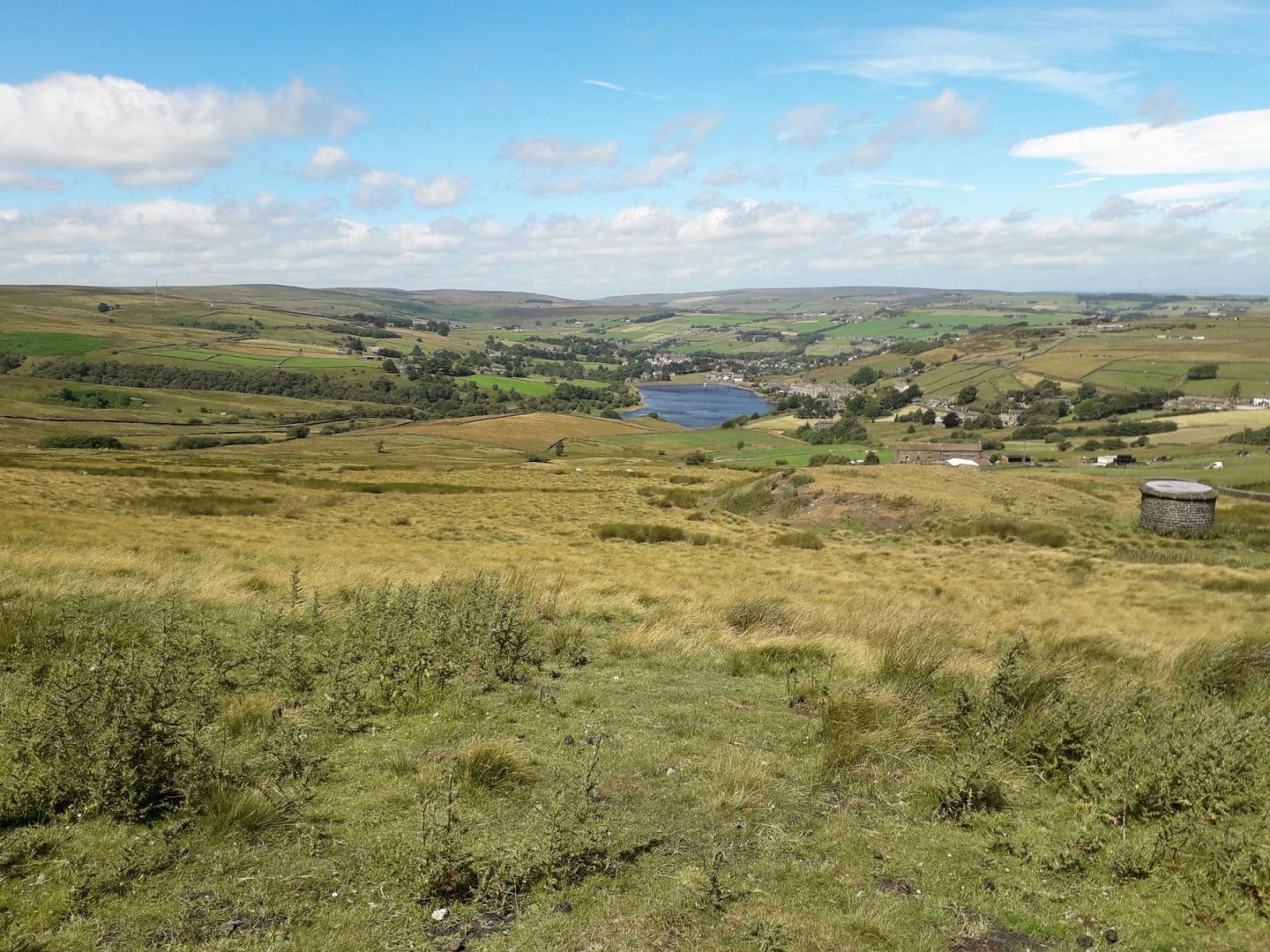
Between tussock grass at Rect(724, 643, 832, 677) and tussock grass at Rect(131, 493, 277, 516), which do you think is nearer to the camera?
tussock grass at Rect(724, 643, 832, 677)

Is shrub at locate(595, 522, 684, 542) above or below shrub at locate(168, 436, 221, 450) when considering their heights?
above

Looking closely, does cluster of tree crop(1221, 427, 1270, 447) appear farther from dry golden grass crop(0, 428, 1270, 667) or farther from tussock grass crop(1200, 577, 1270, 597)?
tussock grass crop(1200, 577, 1270, 597)

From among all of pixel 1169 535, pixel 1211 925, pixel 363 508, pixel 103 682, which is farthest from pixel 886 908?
pixel 1169 535

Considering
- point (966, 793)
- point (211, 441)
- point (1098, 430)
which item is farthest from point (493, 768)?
point (1098, 430)

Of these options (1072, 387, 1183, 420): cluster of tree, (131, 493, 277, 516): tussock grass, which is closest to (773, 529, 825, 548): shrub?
(131, 493, 277, 516): tussock grass

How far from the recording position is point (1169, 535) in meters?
35.6

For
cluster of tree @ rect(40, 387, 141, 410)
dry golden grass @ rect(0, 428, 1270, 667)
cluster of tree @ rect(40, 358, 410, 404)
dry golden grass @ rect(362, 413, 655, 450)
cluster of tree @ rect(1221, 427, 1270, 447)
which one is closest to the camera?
dry golden grass @ rect(0, 428, 1270, 667)

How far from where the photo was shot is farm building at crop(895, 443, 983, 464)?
297 feet

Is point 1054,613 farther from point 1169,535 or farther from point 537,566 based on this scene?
point 1169,535

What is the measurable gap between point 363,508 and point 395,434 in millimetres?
89504

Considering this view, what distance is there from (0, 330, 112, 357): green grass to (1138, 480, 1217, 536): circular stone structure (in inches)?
8530

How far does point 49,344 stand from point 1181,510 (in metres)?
232

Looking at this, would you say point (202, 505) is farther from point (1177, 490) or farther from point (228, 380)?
point (228, 380)

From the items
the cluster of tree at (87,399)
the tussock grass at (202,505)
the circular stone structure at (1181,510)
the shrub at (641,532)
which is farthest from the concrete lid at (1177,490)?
the cluster of tree at (87,399)
